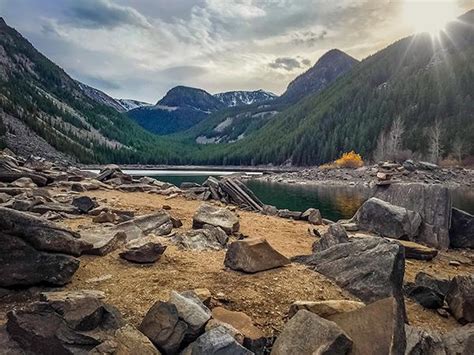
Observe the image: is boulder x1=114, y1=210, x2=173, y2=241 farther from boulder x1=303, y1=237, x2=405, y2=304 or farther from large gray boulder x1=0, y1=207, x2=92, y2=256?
boulder x1=303, y1=237, x2=405, y2=304

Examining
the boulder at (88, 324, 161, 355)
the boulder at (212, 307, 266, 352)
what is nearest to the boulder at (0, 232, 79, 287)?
the boulder at (88, 324, 161, 355)

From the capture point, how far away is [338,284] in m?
8.91

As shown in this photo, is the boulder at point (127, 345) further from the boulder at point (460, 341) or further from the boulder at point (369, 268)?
the boulder at point (460, 341)

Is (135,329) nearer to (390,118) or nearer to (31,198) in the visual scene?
(31,198)

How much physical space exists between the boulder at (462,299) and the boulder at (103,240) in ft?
29.0

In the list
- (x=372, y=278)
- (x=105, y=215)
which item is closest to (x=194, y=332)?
(x=372, y=278)

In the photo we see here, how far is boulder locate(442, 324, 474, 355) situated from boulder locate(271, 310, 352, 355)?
261cm

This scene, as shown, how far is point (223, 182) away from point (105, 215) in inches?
571

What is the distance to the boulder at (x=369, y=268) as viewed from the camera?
8.41m

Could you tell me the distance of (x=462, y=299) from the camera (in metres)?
8.74

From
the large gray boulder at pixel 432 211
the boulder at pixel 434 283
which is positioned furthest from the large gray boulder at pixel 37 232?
the large gray boulder at pixel 432 211

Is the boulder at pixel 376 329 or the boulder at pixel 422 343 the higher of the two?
the boulder at pixel 376 329

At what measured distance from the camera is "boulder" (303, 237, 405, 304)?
8.41 metres

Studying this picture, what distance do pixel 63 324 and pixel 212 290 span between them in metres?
3.17
